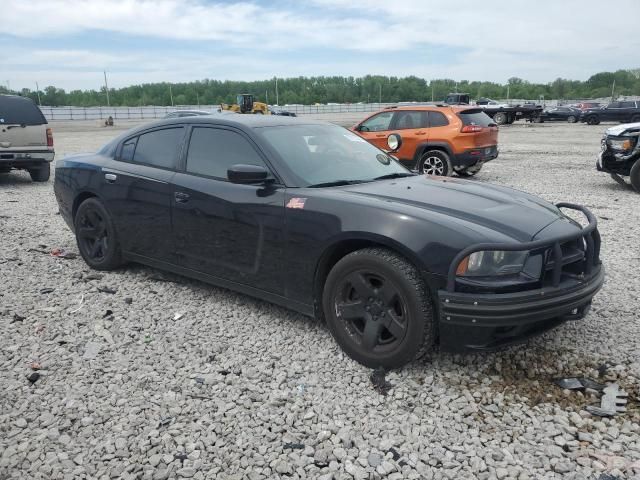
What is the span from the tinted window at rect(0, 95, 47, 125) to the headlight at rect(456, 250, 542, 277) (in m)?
10.8

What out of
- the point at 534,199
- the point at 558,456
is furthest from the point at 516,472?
the point at 534,199

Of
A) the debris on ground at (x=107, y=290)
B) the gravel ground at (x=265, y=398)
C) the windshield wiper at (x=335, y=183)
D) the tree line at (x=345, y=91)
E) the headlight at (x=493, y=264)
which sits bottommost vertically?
the gravel ground at (x=265, y=398)

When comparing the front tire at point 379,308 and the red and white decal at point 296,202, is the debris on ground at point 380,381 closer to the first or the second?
the front tire at point 379,308

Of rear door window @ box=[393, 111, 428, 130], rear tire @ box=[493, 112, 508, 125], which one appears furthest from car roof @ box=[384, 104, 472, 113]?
rear tire @ box=[493, 112, 508, 125]

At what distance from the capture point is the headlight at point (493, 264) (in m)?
3.04

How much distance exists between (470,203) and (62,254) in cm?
457

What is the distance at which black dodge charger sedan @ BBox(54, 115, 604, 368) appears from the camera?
3082mm

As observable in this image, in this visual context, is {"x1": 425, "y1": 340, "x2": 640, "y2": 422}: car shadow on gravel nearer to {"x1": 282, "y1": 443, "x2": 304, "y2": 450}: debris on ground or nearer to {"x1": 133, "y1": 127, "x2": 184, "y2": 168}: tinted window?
{"x1": 282, "y1": 443, "x2": 304, "y2": 450}: debris on ground

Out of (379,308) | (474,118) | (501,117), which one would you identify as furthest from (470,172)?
(501,117)

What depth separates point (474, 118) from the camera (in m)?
11.4

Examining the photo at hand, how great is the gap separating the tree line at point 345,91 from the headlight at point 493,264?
102 metres

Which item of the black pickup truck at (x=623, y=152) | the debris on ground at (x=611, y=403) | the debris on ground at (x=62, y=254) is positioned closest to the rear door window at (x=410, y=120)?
the black pickup truck at (x=623, y=152)

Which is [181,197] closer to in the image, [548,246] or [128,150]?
[128,150]

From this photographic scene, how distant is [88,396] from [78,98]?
390 feet
